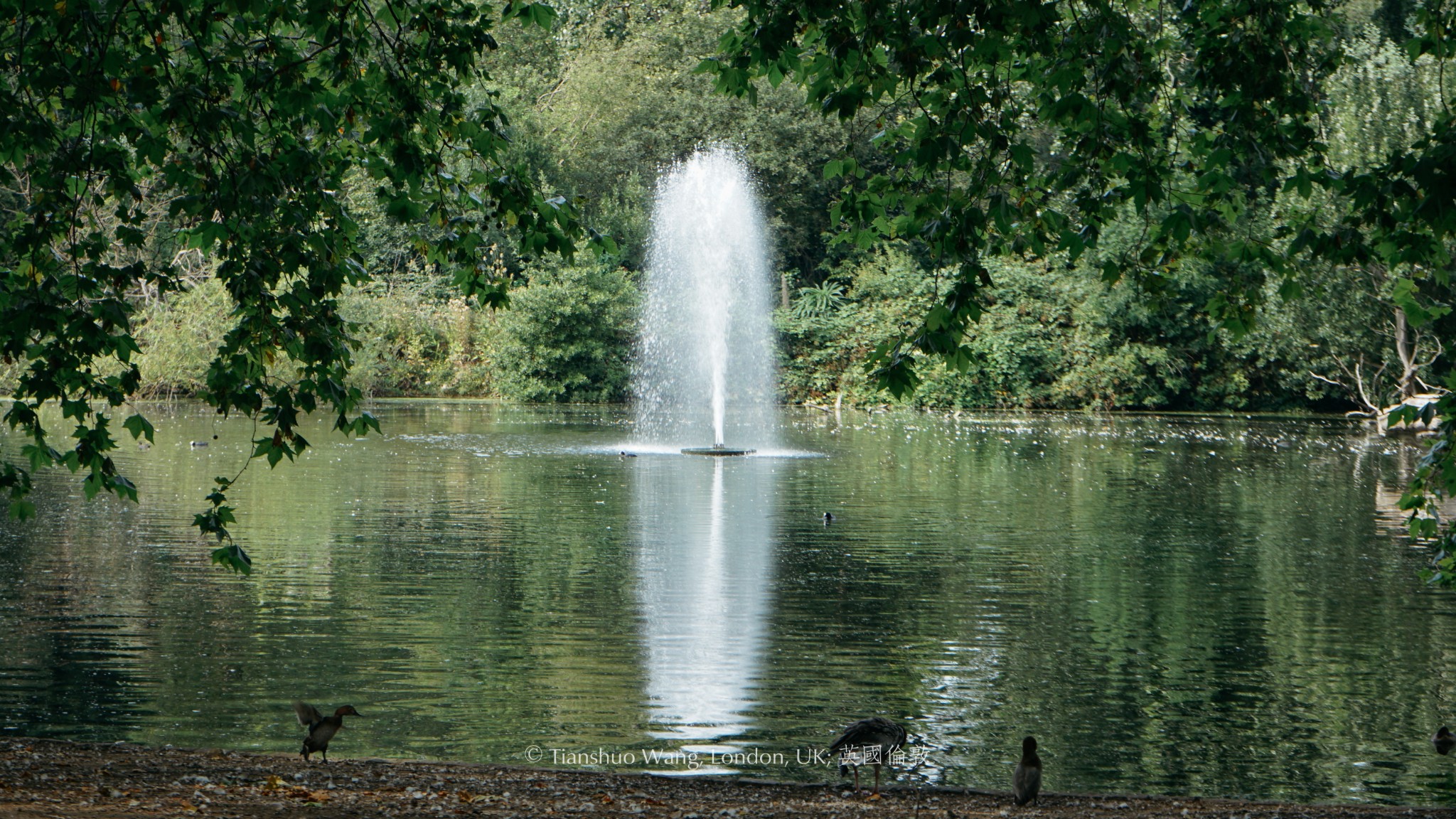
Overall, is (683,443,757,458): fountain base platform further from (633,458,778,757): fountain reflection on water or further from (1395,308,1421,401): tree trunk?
(1395,308,1421,401): tree trunk

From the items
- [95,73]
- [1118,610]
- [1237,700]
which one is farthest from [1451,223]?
[1118,610]

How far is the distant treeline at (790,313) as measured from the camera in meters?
45.9

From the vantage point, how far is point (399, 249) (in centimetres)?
6106

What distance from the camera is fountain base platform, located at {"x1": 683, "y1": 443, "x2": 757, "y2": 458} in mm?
31812

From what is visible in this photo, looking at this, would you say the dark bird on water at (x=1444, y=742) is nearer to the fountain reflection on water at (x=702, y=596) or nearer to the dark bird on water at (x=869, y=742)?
the dark bird on water at (x=869, y=742)

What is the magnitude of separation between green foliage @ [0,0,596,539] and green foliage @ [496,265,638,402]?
44819 mm

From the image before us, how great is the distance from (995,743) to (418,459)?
21894mm

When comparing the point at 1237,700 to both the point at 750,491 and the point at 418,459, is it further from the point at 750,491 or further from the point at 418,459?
the point at 418,459

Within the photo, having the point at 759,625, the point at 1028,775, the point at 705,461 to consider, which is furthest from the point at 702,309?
the point at 1028,775

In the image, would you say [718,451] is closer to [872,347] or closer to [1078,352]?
[872,347]

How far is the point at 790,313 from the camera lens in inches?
2269

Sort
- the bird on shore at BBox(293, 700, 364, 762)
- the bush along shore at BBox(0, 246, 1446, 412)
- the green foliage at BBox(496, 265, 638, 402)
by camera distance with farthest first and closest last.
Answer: the green foliage at BBox(496, 265, 638, 402)
the bush along shore at BBox(0, 246, 1446, 412)
the bird on shore at BBox(293, 700, 364, 762)

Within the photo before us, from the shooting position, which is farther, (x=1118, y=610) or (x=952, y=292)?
(x=1118, y=610)

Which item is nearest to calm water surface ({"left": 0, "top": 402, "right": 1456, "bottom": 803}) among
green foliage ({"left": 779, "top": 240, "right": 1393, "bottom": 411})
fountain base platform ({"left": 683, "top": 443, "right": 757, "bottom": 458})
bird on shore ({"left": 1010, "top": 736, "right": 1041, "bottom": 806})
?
bird on shore ({"left": 1010, "top": 736, "right": 1041, "bottom": 806})
